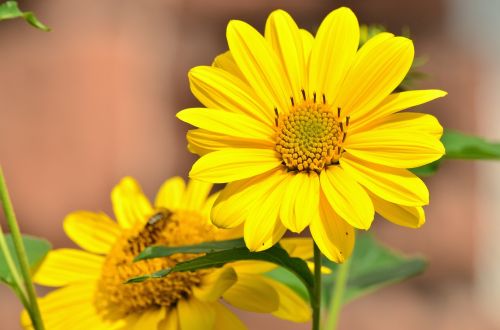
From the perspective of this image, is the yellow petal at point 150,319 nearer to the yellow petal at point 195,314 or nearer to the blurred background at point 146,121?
the yellow petal at point 195,314

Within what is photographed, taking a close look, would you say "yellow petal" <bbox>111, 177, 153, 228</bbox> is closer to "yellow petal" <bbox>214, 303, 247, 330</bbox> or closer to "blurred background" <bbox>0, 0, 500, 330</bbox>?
"yellow petal" <bbox>214, 303, 247, 330</bbox>

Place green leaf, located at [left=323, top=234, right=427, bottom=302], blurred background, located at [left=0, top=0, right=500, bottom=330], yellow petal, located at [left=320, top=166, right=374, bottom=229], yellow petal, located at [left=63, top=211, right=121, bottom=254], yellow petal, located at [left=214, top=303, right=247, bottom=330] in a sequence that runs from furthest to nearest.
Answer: blurred background, located at [left=0, top=0, right=500, bottom=330] → green leaf, located at [left=323, top=234, right=427, bottom=302] → yellow petal, located at [left=63, top=211, right=121, bottom=254] → yellow petal, located at [left=214, top=303, right=247, bottom=330] → yellow petal, located at [left=320, top=166, right=374, bottom=229]

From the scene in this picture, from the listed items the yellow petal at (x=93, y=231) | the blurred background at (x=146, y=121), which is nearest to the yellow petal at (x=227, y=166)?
the yellow petal at (x=93, y=231)

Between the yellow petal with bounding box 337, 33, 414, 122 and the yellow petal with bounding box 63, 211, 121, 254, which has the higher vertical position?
the yellow petal with bounding box 337, 33, 414, 122

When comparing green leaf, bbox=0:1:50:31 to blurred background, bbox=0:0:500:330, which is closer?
green leaf, bbox=0:1:50:31

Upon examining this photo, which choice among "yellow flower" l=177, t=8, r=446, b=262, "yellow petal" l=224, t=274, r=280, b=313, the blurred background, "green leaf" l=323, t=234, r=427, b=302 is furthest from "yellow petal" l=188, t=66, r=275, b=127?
the blurred background

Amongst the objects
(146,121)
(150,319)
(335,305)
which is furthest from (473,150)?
(146,121)

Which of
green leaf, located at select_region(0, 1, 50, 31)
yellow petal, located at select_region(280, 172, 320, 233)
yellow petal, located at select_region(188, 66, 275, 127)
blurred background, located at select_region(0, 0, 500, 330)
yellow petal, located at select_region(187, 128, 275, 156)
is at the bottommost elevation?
blurred background, located at select_region(0, 0, 500, 330)
